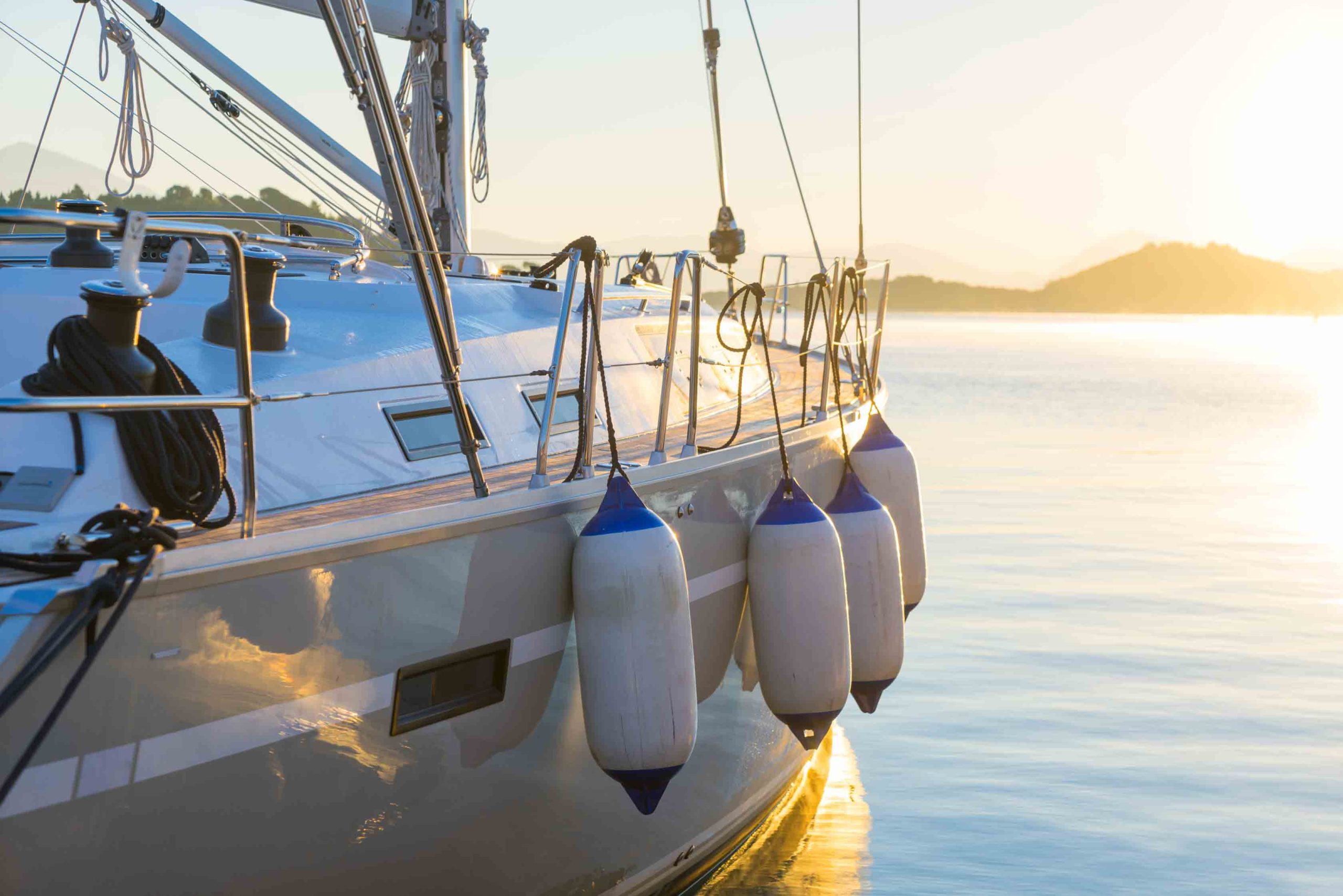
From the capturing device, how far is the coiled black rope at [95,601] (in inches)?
99.3

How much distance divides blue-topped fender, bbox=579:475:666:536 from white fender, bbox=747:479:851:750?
0.72 metres

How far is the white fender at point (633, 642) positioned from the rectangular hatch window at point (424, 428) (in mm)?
814

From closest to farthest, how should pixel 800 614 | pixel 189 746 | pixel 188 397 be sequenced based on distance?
pixel 189 746 < pixel 188 397 < pixel 800 614

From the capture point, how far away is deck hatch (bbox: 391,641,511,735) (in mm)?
3334

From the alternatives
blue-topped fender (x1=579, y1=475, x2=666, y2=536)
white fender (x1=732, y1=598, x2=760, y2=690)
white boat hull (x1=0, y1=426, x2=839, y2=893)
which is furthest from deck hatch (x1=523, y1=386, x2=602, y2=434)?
blue-topped fender (x1=579, y1=475, x2=666, y2=536)

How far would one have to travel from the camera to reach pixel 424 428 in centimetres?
436

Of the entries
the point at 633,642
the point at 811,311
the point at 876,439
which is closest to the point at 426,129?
the point at 811,311

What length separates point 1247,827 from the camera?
613 centimetres

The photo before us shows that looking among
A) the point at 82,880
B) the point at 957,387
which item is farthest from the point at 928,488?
the point at 957,387

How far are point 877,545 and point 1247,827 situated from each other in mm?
2497

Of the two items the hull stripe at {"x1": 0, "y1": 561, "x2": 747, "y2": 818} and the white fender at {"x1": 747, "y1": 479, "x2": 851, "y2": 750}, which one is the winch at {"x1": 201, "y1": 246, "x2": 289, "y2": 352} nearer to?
the hull stripe at {"x1": 0, "y1": 561, "x2": 747, "y2": 818}

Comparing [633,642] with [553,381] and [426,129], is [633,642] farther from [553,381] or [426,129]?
[426,129]

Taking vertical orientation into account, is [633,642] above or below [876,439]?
below

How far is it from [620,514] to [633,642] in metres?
0.35
